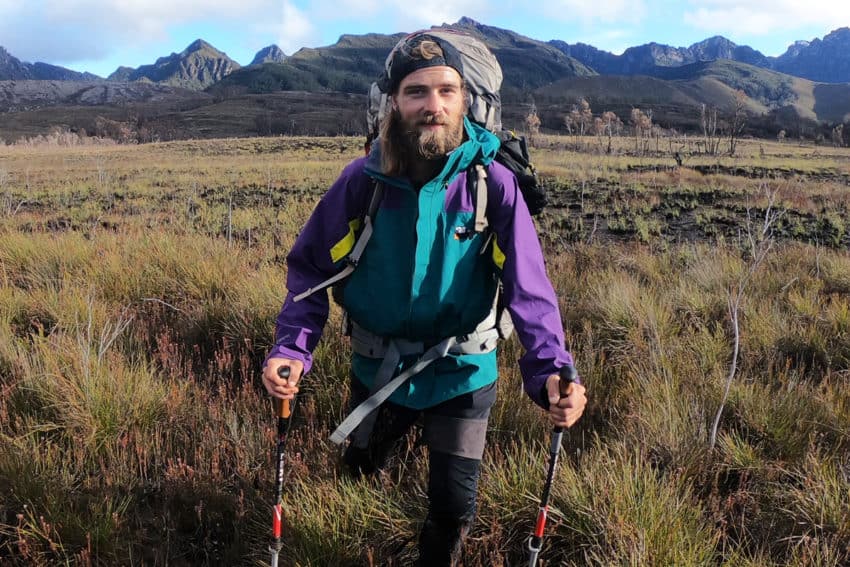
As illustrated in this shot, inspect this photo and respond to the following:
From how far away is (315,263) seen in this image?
6.86 ft

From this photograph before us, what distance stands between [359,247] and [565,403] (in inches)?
34.2

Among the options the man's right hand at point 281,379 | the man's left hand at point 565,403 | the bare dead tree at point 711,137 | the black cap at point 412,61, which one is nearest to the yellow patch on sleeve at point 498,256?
the man's left hand at point 565,403

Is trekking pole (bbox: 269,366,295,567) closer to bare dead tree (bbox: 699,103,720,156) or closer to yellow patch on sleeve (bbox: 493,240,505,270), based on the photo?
yellow patch on sleeve (bbox: 493,240,505,270)

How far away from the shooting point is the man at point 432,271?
1.87 metres

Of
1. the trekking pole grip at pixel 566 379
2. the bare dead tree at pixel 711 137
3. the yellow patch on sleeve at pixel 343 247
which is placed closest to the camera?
the trekking pole grip at pixel 566 379

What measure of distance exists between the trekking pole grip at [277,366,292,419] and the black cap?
110 centimetres

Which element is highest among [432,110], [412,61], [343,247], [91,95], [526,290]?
[91,95]

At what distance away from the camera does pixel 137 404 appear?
2.82 m

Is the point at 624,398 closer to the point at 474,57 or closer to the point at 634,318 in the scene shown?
the point at 634,318

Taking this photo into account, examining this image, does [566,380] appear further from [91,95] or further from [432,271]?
[91,95]

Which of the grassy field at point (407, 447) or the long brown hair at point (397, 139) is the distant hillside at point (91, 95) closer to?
the grassy field at point (407, 447)

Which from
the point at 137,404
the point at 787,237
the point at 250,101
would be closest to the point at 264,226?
the point at 137,404

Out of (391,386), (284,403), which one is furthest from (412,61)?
(284,403)

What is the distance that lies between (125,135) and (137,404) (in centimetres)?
8346
